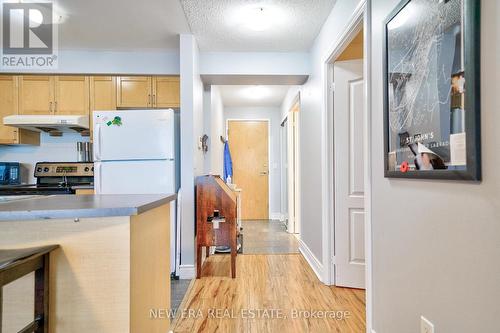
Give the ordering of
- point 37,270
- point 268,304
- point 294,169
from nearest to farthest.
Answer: point 37,270 → point 268,304 → point 294,169

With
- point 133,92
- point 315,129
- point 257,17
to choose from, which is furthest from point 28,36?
point 315,129

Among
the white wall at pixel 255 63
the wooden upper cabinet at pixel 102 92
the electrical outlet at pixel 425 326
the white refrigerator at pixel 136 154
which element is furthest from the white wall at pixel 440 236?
the wooden upper cabinet at pixel 102 92

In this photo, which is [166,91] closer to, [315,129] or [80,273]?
[315,129]

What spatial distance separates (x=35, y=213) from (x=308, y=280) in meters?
2.30

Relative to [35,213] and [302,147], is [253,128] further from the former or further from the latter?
[35,213]

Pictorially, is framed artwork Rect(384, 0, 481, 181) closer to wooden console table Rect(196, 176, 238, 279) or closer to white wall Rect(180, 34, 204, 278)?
→ wooden console table Rect(196, 176, 238, 279)

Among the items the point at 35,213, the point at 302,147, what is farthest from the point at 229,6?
the point at 35,213

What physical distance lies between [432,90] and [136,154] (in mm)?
2521

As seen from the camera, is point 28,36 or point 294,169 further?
A: point 294,169

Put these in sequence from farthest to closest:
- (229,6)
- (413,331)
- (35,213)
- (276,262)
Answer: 1. (276,262)
2. (229,6)
3. (413,331)
4. (35,213)

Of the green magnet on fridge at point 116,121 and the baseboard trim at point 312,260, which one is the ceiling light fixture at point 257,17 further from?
the baseboard trim at point 312,260

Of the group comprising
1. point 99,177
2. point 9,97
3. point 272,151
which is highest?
point 9,97

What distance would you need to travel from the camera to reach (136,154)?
9.25 ft

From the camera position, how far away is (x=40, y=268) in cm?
109
